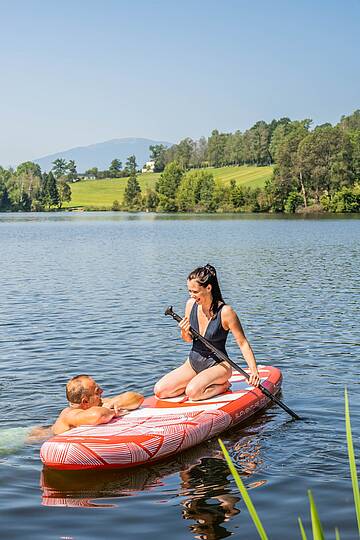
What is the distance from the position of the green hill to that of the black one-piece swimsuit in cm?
12823

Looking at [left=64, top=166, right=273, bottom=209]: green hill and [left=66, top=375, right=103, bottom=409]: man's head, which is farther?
[left=64, top=166, right=273, bottom=209]: green hill

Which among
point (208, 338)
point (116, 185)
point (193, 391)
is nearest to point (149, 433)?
point (193, 391)

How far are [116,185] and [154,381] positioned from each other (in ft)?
592

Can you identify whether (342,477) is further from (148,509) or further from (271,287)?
(271,287)

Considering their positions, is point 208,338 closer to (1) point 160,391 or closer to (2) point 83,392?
(1) point 160,391

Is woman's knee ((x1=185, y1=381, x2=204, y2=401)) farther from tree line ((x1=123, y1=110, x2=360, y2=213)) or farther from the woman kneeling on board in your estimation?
tree line ((x1=123, y1=110, x2=360, y2=213))

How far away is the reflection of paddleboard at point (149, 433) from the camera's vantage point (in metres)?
7.29

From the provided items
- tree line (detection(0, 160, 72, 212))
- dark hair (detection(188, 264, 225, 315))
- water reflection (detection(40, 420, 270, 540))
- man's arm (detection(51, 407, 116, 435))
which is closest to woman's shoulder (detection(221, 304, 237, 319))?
dark hair (detection(188, 264, 225, 315))

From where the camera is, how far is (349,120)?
167625mm

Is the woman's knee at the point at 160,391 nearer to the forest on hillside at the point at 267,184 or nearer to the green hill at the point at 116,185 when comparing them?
the forest on hillside at the point at 267,184

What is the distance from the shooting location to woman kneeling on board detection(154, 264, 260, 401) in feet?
29.2

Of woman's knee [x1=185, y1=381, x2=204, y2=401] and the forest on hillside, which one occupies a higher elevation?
the forest on hillside

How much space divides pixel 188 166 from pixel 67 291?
579 ft

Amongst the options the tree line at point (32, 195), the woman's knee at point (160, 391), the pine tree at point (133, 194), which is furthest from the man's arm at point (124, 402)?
the tree line at point (32, 195)
